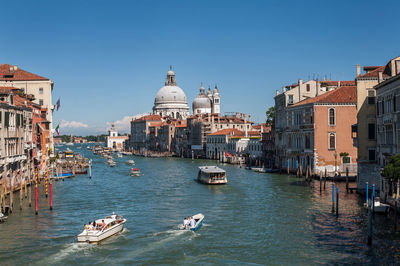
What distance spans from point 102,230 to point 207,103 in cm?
10798

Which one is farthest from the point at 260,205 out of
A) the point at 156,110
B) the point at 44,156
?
the point at 156,110

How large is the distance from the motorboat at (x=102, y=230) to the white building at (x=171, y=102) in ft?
390

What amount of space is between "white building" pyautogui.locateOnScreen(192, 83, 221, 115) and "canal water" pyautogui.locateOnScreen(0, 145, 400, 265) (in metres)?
93.4

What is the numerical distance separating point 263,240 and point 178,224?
458 cm

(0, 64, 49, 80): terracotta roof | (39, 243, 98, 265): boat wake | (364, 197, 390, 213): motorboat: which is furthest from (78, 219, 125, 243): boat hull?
(0, 64, 49, 80): terracotta roof

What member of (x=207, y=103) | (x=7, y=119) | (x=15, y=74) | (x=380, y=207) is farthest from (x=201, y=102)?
(x=380, y=207)

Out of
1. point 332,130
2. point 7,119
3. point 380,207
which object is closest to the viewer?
point 380,207

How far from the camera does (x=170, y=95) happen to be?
14212 centimetres

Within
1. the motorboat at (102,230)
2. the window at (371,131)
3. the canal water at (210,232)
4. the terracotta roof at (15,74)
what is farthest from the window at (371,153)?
the terracotta roof at (15,74)

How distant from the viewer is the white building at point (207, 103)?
12631cm

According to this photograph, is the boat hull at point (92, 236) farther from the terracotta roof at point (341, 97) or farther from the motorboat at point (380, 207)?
the terracotta roof at point (341, 97)

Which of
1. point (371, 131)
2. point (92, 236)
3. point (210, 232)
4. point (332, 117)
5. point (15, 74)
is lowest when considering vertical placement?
point (210, 232)

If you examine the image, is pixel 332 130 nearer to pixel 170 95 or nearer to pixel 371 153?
pixel 371 153

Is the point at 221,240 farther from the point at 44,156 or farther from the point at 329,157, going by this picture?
the point at 44,156
